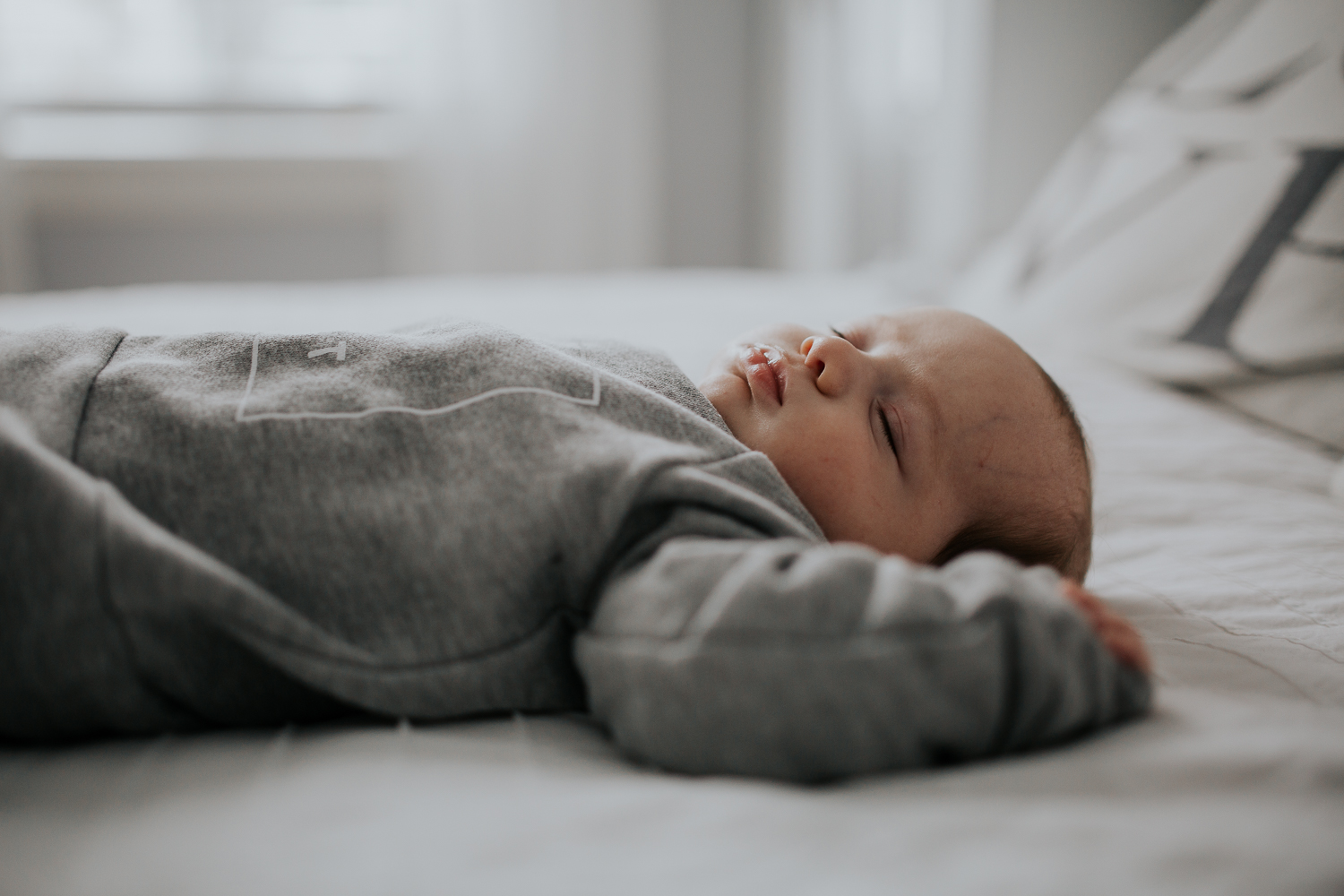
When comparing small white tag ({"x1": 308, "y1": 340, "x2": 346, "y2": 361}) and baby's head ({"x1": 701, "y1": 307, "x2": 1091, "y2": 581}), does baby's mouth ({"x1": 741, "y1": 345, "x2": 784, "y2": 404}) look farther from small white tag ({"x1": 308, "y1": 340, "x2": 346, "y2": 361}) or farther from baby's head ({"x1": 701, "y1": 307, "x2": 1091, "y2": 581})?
small white tag ({"x1": 308, "y1": 340, "x2": 346, "y2": 361})

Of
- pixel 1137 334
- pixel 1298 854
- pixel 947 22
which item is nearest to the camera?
pixel 1298 854

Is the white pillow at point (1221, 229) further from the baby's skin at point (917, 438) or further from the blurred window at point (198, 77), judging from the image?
the blurred window at point (198, 77)

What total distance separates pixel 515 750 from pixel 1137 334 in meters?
0.93

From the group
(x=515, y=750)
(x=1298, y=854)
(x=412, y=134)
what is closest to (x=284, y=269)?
(x=412, y=134)

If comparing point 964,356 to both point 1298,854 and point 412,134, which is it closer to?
point 1298,854

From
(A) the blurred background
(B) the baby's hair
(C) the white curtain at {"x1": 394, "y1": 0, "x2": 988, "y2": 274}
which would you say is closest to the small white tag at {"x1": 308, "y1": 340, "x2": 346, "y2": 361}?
(B) the baby's hair

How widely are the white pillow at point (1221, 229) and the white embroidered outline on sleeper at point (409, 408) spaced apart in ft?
2.50

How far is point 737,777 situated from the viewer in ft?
1.47

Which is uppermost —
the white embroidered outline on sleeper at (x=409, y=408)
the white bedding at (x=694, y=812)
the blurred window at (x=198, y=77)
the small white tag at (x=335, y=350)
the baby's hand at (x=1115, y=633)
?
the blurred window at (x=198, y=77)

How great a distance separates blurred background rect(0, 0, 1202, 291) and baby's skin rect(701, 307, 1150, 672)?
167 cm

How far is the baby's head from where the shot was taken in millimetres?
671

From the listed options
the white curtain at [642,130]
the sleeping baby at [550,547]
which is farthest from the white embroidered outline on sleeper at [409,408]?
the white curtain at [642,130]

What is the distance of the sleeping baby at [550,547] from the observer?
447mm

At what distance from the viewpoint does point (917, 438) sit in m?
0.69
